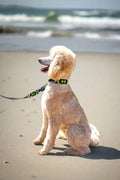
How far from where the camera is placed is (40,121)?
5426 mm

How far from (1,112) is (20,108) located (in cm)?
38

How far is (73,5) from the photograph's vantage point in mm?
29172

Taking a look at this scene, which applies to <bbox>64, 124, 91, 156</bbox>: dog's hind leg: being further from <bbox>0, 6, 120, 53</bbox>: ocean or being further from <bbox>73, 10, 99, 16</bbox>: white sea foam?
<bbox>73, 10, 99, 16</bbox>: white sea foam

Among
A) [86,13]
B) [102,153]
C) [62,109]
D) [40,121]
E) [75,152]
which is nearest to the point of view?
[62,109]

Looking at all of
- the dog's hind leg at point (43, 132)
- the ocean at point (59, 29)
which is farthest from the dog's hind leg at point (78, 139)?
the ocean at point (59, 29)

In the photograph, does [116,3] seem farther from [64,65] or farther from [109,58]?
[64,65]

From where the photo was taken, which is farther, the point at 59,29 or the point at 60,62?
the point at 59,29

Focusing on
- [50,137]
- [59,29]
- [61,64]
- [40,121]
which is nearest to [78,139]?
[50,137]

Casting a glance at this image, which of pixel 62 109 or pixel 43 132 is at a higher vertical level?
pixel 62 109

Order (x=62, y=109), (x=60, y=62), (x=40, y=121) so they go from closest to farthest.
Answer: (x=60, y=62), (x=62, y=109), (x=40, y=121)

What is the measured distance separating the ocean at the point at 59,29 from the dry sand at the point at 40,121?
8.25ft

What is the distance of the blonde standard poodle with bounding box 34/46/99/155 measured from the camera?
13.2 feet

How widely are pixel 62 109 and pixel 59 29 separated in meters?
14.3

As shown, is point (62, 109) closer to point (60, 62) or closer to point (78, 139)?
point (78, 139)
